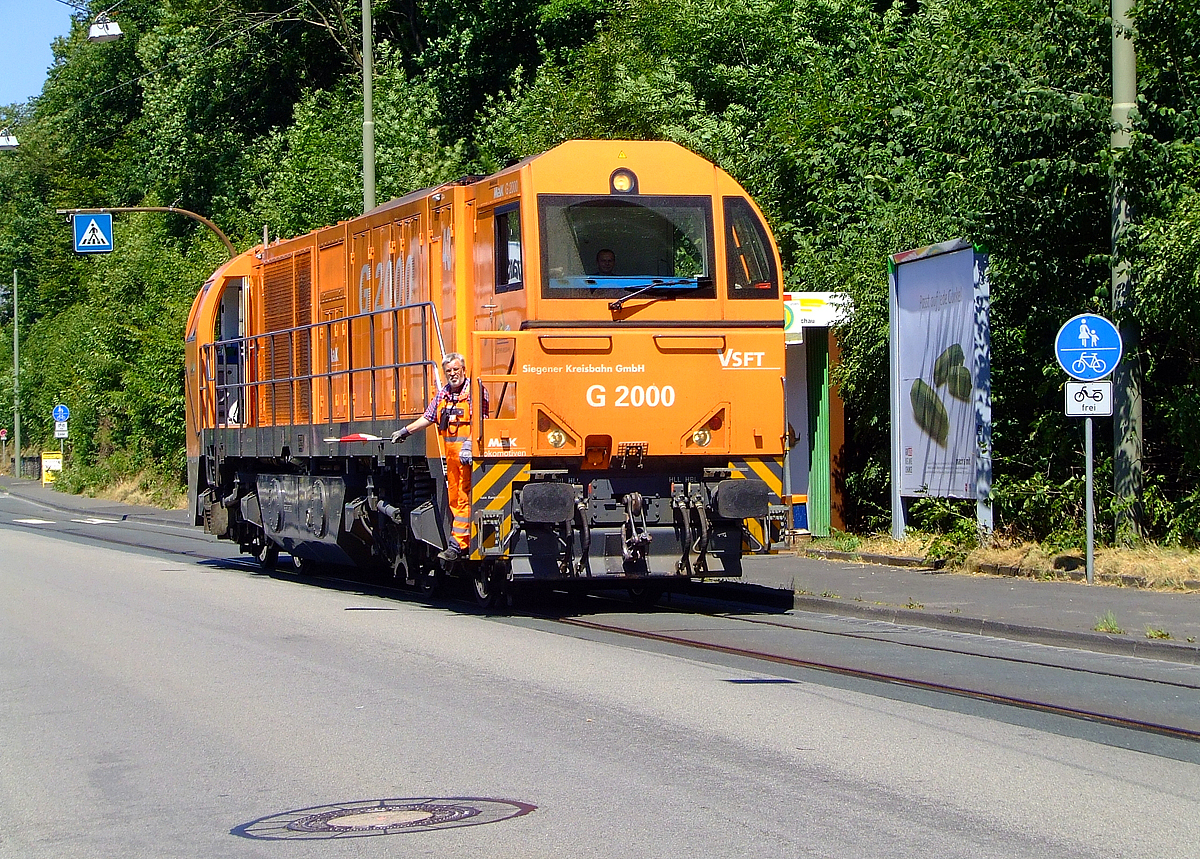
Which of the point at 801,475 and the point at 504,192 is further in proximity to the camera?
the point at 801,475

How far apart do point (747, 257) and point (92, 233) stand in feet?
72.8

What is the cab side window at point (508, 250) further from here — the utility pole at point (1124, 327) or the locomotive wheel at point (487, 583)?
the utility pole at point (1124, 327)

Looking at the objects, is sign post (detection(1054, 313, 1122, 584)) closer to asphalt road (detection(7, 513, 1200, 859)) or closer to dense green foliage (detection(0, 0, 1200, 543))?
dense green foliage (detection(0, 0, 1200, 543))

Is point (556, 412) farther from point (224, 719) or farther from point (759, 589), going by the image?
point (224, 719)

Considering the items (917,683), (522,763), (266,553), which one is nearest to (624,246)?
(917,683)

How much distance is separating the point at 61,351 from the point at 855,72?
45.5 meters

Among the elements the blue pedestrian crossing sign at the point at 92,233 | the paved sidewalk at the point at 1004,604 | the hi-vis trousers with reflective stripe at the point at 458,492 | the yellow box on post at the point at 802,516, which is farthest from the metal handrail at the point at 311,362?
the blue pedestrian crossing sign at the point at 92,233

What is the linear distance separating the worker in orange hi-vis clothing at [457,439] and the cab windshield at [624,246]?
3.82 ft

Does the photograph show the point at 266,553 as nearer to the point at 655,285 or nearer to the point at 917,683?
the point at 655,285

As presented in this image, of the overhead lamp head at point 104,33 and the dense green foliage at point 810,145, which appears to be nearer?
the dense green foliage at point 810,145

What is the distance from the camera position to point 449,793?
22.4ft

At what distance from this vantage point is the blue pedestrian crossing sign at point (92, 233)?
104 feet

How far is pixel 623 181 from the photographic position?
13.7m

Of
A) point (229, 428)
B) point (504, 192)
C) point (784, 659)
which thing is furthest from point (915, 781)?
point (229, 428)
